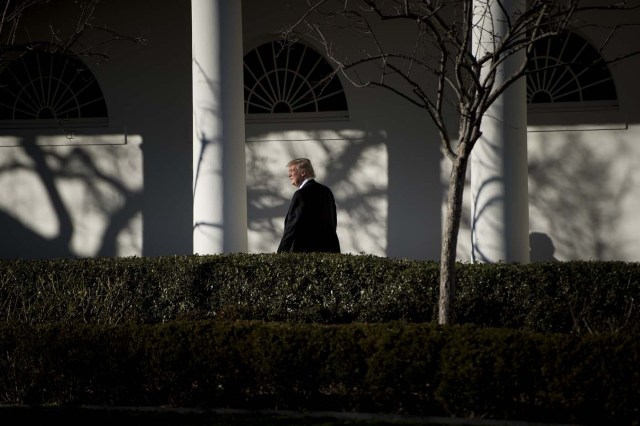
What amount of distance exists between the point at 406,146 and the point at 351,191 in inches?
40.8

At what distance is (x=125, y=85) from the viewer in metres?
14.4

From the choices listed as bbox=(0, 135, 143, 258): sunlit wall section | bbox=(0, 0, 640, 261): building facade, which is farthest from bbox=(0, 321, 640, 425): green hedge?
bbox=(0, 135, 143, 258): sunlit wall section

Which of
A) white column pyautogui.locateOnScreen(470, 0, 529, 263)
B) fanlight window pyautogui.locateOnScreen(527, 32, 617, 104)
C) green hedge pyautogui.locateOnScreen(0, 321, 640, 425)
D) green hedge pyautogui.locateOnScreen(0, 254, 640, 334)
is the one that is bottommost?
green hedge pyautogui.locateOnScreen(0, 321, 640, 425)

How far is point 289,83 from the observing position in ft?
46.4

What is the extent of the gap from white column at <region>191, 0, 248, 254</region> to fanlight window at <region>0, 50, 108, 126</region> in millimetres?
4245

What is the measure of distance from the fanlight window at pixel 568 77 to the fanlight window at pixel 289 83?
9.25 ft

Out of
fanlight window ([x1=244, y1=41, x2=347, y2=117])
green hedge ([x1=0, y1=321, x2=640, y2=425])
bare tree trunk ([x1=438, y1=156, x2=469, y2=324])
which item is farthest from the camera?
fanlight window ([x1=244, y1=41, x2=347, y2=117])

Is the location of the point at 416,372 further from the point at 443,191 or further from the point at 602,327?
the point at 443,191

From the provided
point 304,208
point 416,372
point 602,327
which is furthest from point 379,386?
point 304,208

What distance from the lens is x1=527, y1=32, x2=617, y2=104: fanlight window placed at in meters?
13.2

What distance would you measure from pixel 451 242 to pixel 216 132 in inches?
150

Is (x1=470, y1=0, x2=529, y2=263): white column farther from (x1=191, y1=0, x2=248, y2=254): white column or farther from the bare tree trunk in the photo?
(x1=191, y1=0, x2=248, y2=254): white column

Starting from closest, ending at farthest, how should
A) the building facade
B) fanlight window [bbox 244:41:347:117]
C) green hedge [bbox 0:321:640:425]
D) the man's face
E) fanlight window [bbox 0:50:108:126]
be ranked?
green hedge [bbox 0:321:640:425], the man's face, the building facade, fanlight window [bbox 244:41:347:117], fanlight window [bbox 0:50:108:126]

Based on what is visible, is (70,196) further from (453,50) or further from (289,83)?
(453,50)
